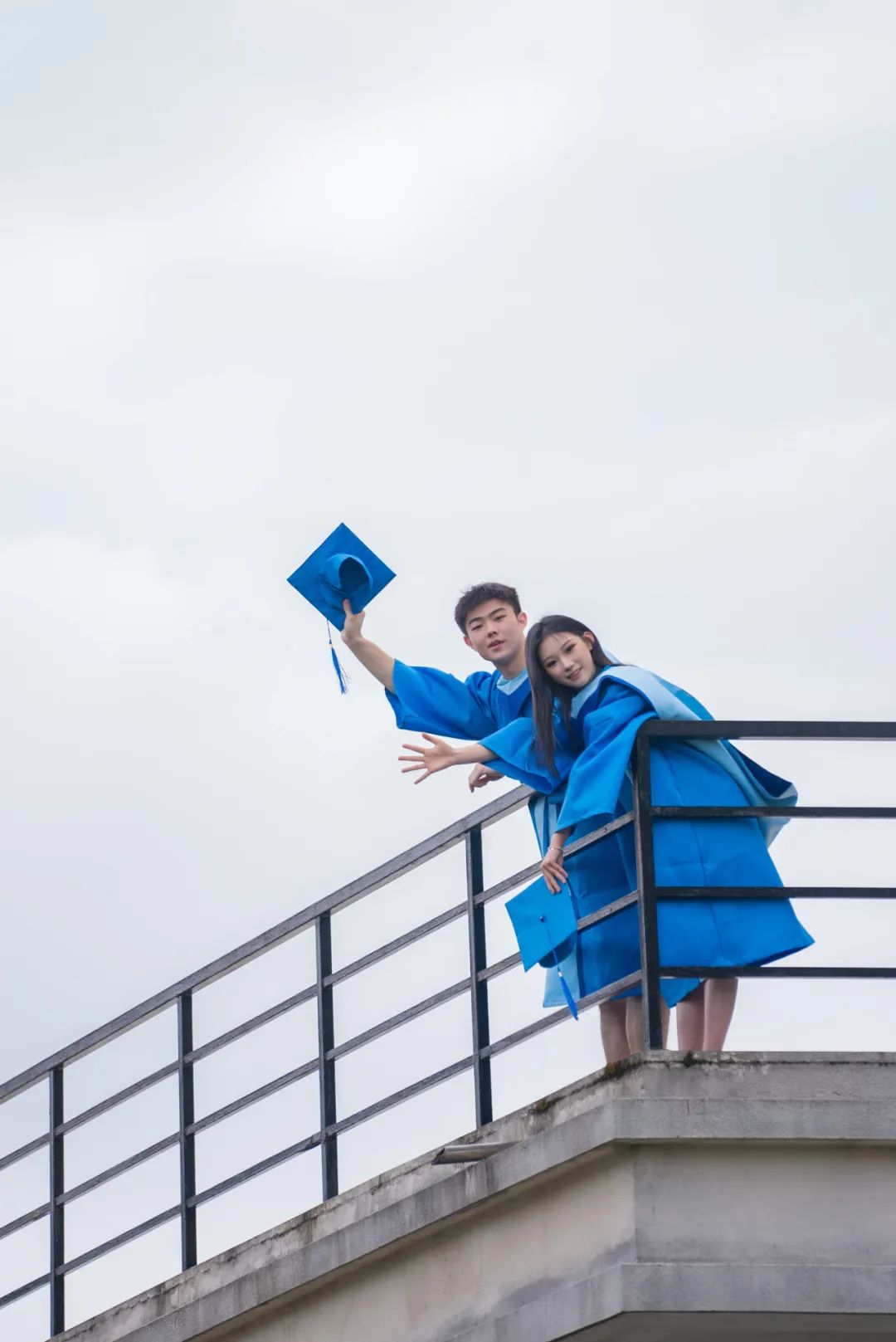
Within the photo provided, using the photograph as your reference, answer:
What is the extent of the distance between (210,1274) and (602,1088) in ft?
9.21

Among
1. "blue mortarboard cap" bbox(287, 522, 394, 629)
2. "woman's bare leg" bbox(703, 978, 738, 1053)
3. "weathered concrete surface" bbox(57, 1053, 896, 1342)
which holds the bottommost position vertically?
"weathered concrete surface" bbox(57, 1053, 896, 1342)

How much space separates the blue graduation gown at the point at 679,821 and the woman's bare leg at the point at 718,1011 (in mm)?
156

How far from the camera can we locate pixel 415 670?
10125 mm

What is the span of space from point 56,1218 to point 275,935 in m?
2.22

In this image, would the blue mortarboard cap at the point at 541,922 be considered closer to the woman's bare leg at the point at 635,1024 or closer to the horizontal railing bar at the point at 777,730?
the woman's bare leg at the point at 635,1024

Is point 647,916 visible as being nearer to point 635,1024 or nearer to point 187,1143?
point 635,1024

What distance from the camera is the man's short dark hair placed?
9.77 m

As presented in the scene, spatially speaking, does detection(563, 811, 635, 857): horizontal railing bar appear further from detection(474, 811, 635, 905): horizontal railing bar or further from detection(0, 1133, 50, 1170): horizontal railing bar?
detection(0, 1133, 50, 1170): horizontal railing bar

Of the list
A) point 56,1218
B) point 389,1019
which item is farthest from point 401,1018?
point 56,1218

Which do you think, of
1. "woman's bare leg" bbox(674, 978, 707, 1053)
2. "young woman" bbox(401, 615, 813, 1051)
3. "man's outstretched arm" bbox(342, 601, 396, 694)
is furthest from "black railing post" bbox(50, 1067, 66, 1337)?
"woman's bare leg" bbox(674, 978, 707, 1053)

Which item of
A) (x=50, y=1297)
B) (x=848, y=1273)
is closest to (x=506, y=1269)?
(x=848, y=1273)

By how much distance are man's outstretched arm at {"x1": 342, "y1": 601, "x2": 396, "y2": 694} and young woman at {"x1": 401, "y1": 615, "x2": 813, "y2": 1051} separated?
87cm

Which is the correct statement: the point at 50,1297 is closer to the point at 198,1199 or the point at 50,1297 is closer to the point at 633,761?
the point at 198,1199

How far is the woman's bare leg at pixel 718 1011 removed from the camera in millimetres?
8508
